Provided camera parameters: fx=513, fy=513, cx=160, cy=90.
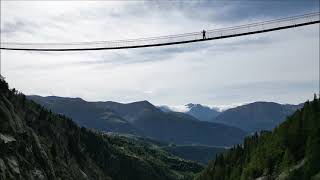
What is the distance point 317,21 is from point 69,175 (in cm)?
13239

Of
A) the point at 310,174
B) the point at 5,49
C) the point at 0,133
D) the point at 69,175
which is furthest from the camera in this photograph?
the point at 310,174

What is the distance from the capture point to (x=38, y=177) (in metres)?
131

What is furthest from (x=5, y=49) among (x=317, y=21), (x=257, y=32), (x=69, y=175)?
(x=69, y=175)

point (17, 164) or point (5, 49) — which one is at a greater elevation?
point (5, 49)

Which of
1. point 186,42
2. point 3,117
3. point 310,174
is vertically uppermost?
point 186,42

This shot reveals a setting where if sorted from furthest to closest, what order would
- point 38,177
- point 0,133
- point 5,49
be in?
point 38,177 < point 0,133 < point 5,49

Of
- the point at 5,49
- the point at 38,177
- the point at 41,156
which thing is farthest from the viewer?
the point at 41,156

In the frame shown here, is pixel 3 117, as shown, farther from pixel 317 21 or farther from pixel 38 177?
pixel 317 21

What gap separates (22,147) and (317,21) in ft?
285

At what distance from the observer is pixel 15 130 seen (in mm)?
133500

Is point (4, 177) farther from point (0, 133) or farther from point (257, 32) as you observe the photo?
point (257, 32)

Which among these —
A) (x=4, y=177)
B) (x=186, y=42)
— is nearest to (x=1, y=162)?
(x=4, y=177)

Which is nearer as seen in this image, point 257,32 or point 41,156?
point 257,32

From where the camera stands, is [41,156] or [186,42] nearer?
[186,42]
